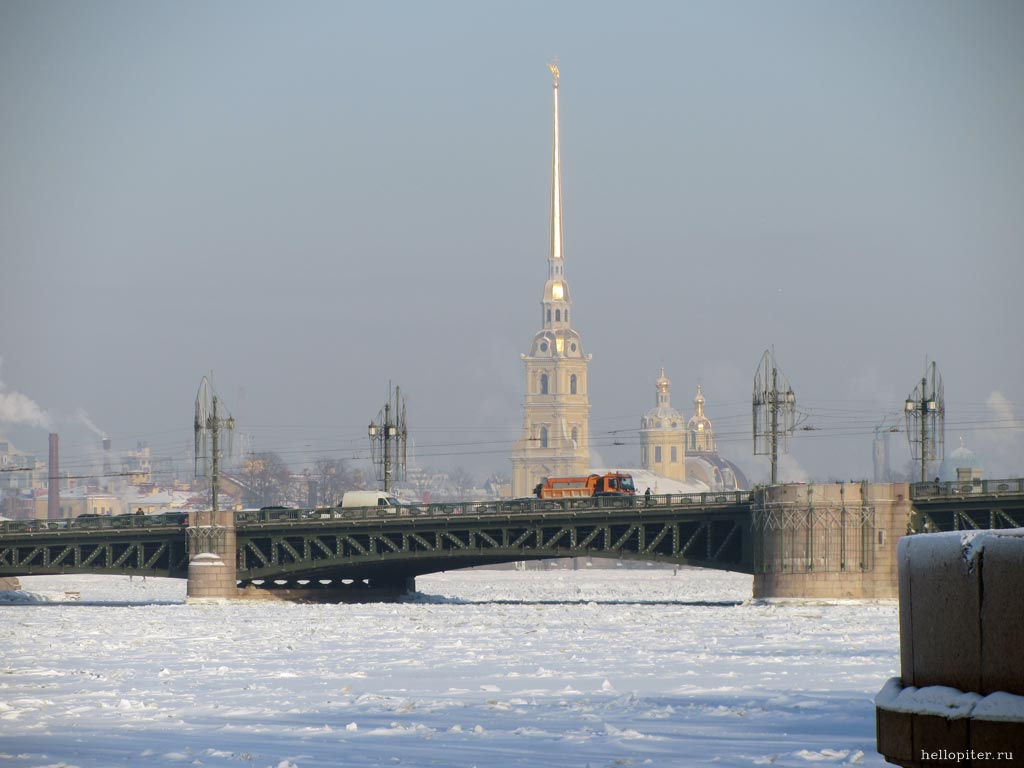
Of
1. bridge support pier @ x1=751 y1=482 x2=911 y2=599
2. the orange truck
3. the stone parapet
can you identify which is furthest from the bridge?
the stone parapet

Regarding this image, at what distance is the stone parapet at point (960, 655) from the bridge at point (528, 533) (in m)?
61.8

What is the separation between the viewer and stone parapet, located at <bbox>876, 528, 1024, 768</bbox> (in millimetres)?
8781

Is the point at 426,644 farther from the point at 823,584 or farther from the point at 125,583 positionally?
the point at 125,583

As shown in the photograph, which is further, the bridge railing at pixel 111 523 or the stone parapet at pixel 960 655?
the bridge railing at pixel 111 523

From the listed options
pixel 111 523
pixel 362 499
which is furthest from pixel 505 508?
pixel 111 523

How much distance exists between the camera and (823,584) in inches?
2854

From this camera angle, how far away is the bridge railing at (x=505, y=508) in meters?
78.5

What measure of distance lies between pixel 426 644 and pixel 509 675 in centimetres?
1249

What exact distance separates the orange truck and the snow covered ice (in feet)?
144

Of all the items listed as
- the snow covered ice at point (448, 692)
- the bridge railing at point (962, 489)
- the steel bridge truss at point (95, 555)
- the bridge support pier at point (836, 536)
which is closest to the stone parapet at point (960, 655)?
the snow covered ice at point (448, 692)

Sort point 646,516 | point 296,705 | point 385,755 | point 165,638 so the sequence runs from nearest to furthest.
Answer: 1. point 385,755
2. point 296,705
3. point 165,638
4. point 646,516

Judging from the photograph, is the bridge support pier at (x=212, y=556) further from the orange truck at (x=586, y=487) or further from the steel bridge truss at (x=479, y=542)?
the orange truck at (x=586, y=487)

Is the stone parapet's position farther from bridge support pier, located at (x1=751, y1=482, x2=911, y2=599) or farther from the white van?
the white van

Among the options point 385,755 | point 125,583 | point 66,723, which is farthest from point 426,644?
point 125,583
